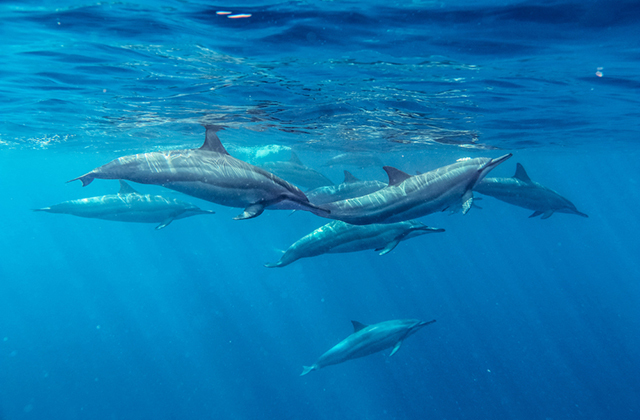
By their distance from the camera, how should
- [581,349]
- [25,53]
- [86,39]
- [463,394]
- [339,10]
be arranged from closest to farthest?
[339,10], [86,39], [25,53], [463,394], [581,349]

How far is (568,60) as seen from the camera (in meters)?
9.33

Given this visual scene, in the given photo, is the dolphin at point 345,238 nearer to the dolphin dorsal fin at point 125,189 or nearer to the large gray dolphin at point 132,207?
the large gray dolphin at point 132,207

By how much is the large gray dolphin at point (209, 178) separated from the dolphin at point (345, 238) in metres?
3.51

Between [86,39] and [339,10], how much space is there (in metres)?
6.24

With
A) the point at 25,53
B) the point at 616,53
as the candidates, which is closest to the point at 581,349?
the point at 616,53

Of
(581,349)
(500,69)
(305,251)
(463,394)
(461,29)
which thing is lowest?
(581,349)

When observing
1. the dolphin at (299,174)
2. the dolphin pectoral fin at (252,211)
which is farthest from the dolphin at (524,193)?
the dolphin pectoral fin at (252,211)

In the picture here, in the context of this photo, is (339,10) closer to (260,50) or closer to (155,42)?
(260,50)

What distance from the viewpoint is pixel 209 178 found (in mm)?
4066

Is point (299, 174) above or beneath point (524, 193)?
beneath

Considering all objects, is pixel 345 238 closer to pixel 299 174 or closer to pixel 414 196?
pixel 414 196

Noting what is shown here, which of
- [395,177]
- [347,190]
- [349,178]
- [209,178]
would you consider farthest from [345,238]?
[209,178]

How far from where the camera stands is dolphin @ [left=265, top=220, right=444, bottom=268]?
7.53 meters

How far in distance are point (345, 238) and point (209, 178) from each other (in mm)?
4141
